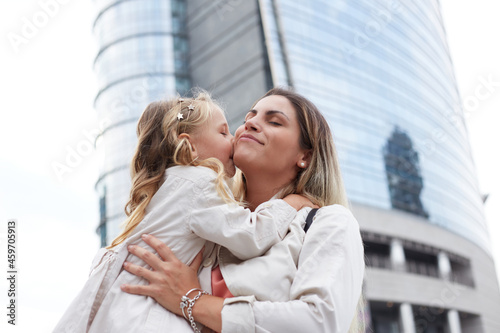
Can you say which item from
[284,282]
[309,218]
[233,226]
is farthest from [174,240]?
[309,218]

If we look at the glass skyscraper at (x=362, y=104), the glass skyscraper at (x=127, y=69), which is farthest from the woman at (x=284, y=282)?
the glass skyscraper at (x=127, y=69)

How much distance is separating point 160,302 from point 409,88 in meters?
46.3

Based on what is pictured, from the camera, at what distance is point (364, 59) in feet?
136

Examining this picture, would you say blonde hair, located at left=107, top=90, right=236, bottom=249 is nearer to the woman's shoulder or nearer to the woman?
the woman

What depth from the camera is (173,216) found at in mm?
2361

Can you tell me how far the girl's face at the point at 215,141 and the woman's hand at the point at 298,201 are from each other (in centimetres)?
38

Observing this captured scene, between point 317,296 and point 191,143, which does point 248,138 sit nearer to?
point 191,143

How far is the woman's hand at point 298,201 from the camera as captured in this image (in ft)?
8.81

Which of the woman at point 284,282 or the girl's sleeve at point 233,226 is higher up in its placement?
the girl's sleeve at point 233,226

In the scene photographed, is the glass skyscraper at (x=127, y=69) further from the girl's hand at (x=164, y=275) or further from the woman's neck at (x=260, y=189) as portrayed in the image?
the girl's hand at (x=164, y=275)

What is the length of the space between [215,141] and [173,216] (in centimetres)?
60

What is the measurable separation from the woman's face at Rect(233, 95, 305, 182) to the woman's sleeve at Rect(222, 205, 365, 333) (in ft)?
2.40

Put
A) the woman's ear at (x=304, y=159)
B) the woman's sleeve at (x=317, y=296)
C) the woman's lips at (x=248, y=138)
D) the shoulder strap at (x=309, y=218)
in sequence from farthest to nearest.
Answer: the woman's ear at (x=304, y=159), the woman's lips at (x=248, y=138), the shoulder strap at (x=309, y=218), the woman's sleeve at (x=317, y=296)

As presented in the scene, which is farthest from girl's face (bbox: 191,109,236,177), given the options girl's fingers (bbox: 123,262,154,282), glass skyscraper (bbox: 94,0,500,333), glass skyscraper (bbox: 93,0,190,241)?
glass skyscraper (bbox: 93,0,190,241)
